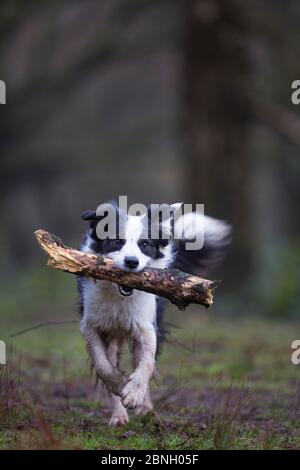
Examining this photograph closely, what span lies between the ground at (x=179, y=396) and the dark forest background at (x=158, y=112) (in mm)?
2622

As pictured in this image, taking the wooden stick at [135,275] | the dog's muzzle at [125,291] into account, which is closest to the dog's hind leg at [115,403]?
the dog's muzzle at [125,291]

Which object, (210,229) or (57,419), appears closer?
(57,419)

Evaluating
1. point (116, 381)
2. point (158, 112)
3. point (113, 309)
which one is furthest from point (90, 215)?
point (158, 112)

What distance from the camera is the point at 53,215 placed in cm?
2703

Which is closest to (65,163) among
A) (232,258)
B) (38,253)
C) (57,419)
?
(38,253)

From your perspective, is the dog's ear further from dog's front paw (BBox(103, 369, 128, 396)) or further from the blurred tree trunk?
the blurred tree trunk

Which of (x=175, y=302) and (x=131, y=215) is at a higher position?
(x=131, y=215)

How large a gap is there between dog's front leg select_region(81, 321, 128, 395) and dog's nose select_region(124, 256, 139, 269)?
3.16 feet

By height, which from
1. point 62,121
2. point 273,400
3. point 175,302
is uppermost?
point 62,121

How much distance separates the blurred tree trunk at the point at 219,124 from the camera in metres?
14.8

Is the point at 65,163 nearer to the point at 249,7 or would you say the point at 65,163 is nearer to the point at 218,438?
the point at 249,7

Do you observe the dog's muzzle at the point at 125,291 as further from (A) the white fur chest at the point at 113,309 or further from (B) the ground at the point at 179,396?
(B) the ground at the point at 179,396

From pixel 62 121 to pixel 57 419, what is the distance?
2022 centimetres

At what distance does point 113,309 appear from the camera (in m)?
7.05
